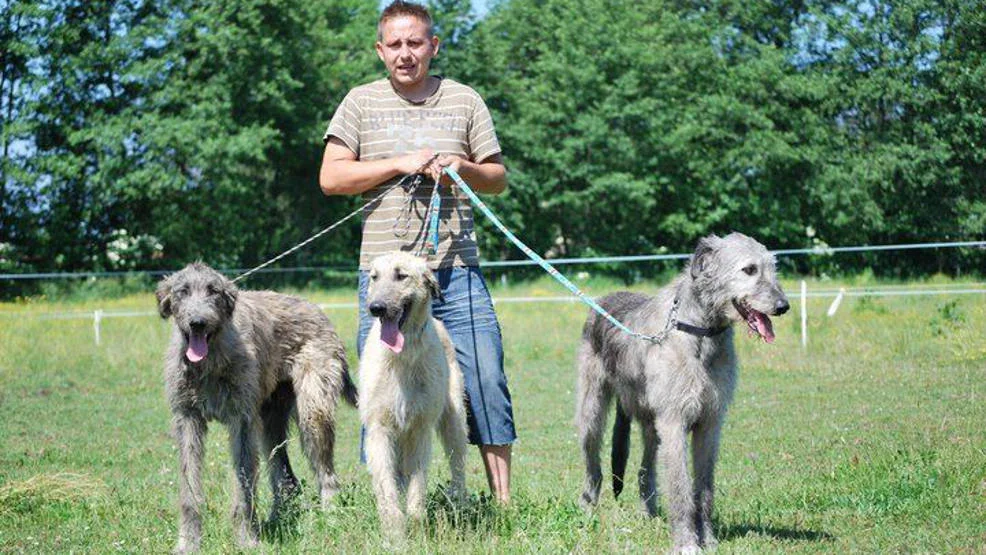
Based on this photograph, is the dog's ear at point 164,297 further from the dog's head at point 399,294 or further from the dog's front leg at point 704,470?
the dog's front leg at point 704,470

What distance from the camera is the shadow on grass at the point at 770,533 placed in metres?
4.98

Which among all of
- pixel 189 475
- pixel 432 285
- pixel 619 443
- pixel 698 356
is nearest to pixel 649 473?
pixel 619 443

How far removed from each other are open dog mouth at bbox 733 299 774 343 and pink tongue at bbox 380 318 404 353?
1.57m

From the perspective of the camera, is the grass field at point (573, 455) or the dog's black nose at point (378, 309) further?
the grass field at point (573, 455)

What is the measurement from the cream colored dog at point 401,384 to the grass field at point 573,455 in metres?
0.22

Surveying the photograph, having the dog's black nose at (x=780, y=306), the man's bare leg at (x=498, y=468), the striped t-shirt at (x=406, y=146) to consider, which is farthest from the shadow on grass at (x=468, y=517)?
the dog's black nose at (x=780, y=306)

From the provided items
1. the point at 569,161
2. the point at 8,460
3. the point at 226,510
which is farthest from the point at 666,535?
the point at 569,161

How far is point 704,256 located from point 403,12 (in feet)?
6.29

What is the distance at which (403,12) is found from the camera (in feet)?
16.5

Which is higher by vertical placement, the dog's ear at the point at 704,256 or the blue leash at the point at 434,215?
the blue leash at the point at 434,215

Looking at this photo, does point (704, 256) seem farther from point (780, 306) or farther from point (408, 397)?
point (408, 397)

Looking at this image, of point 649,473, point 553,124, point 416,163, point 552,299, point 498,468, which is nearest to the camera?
point 416,163

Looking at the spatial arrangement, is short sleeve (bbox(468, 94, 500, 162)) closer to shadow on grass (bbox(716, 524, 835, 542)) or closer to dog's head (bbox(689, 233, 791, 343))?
dog's head (bbox(689, 233, 791, 343))

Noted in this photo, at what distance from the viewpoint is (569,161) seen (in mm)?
31969
